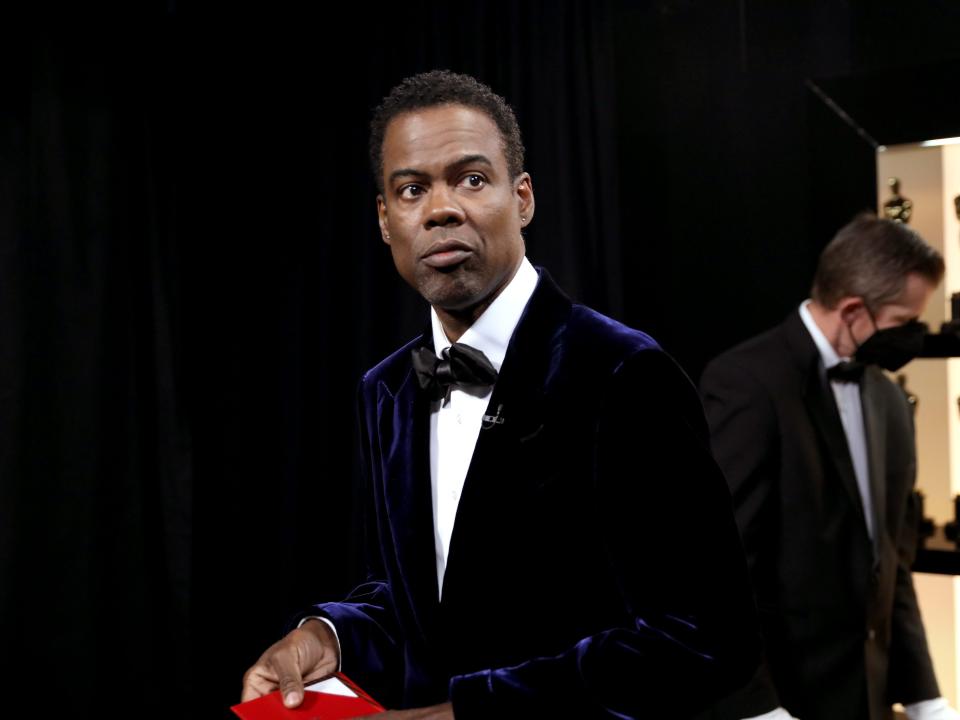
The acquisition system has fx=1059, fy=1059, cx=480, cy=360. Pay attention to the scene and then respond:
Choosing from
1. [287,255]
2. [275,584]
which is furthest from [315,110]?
[275,584]

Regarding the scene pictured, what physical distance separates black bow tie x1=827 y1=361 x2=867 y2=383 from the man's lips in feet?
5.40

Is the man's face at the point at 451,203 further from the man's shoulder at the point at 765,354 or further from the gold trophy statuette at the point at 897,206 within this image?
the gold trophy statuette at the point at 897,206

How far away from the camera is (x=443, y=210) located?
1317 mm

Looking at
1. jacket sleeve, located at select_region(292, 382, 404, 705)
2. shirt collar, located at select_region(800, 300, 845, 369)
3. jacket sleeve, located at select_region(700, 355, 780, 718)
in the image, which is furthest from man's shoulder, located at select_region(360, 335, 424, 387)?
shirt collar, located at select_region(800, 300, 845, 369)

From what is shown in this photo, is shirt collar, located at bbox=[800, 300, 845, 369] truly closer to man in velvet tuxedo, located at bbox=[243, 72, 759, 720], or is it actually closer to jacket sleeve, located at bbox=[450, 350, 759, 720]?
man in velvet tuxedo, located at bbox=[243, 72, 759, 720]

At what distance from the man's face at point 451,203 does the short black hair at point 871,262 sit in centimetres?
158

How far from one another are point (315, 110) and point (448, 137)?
97.8 inches

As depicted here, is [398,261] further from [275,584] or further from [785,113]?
[275,584]

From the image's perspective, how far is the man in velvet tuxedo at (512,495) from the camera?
1.18 meters

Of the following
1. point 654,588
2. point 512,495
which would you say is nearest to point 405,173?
point 512,495

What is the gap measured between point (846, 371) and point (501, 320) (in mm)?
1591

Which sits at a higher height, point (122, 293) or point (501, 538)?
point (122, 293)

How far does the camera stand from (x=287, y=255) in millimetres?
3734

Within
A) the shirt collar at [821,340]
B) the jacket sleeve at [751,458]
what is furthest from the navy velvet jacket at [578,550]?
the shirt collar at [821,340]
